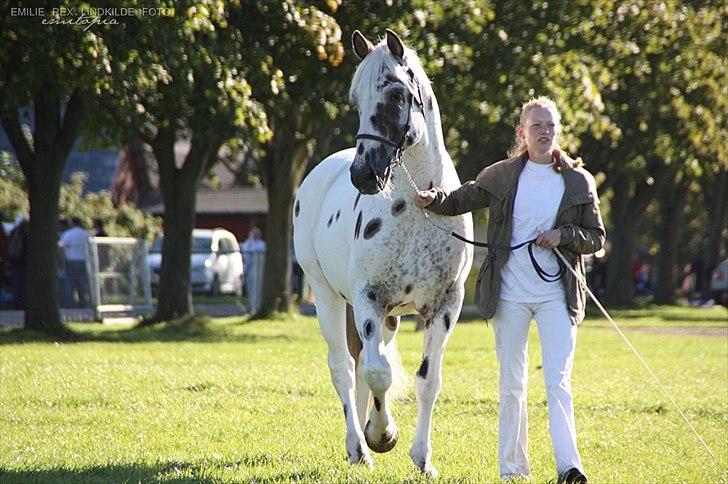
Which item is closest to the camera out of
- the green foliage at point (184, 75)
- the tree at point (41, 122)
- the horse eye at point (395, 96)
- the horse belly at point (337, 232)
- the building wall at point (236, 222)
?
the horse eye at point (395, 96)

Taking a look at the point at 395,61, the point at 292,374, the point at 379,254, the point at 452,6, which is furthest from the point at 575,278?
the point at 452,6

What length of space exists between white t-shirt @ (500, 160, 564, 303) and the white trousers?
8 centimetres

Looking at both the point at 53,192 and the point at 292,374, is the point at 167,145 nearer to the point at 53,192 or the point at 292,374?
the point at 53,192

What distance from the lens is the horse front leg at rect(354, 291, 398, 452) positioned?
7609mm

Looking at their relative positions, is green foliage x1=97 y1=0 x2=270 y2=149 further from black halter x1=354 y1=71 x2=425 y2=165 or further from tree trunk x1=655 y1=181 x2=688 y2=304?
tree trunk x1=655 y1=181 x2=688 y2=304

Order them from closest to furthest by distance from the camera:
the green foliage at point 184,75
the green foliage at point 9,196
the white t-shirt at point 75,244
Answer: the green foliage at point 184,75, the white t-shirt at point 75,244, the green foliage at point 9,196

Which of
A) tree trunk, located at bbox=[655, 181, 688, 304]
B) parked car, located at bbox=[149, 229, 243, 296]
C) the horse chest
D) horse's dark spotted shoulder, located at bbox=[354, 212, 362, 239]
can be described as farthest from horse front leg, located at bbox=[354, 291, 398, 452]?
tree trunk, located at bbox=[655, 181, 688, 304]

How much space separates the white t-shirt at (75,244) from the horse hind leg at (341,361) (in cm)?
1638

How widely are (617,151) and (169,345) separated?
1950cm

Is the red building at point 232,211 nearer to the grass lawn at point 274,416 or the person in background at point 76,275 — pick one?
the person in background at point 76,275

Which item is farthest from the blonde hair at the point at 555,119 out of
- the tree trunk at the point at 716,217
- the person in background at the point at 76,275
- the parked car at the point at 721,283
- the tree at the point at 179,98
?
the tree trunk at the point at 716,217

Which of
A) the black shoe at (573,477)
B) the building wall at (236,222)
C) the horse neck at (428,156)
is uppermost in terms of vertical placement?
the building wall at (236,222)

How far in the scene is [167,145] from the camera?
75.5 ft

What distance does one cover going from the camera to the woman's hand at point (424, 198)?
7609mm
